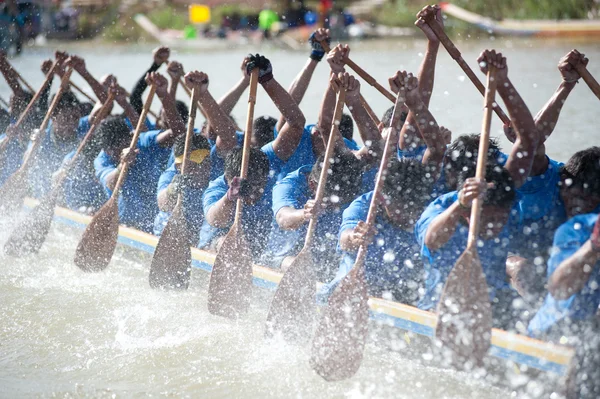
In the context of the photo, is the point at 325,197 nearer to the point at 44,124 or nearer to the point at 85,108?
the point at 44,124

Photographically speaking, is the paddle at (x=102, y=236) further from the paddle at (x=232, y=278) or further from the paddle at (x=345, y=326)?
the paddle at (x=345, y=326)

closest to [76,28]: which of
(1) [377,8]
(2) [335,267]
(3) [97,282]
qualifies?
(1) [377,8]

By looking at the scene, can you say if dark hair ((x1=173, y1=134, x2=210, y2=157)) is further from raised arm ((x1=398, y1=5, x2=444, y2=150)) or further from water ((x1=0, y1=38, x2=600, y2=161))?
water ((x1=0, y1=38, x2=600, y2=161))

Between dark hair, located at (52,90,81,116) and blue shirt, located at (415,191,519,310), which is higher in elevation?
dark hair, located at (52,90,81,116)

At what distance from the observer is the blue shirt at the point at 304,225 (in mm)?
3941

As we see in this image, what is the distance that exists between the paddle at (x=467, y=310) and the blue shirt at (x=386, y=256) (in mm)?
508

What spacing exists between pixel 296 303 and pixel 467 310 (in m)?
0.94

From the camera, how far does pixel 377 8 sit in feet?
61.4

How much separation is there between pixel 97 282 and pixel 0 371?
4.12ft

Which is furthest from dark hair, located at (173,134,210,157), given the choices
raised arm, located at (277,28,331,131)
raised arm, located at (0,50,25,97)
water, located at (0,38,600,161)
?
A: water, located at (0,38,600,161)

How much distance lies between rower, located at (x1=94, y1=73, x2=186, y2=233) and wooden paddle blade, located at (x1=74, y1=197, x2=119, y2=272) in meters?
0.30

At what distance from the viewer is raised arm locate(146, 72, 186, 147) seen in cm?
494

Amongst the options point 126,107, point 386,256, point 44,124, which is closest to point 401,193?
point 386,256

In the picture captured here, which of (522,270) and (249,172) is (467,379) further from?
(249,172)
